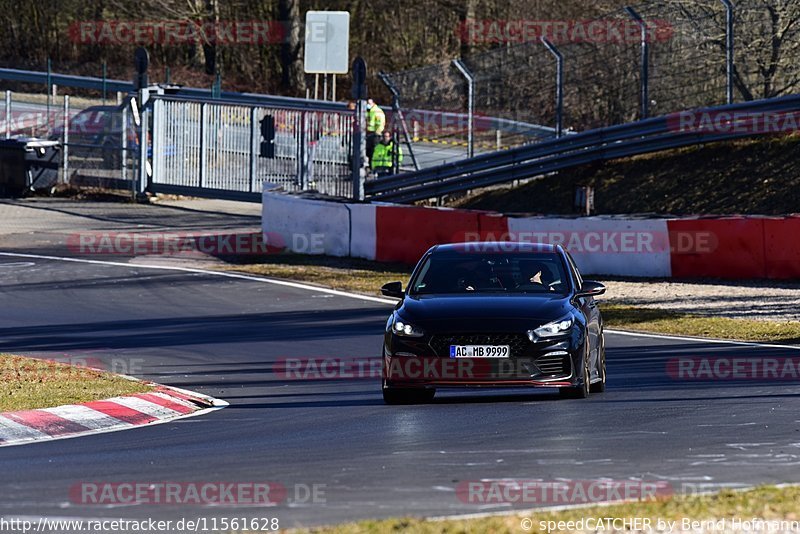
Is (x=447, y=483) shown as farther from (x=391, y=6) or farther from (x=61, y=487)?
(x=391, y=6)

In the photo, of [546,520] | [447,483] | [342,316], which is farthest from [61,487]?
[342,316]

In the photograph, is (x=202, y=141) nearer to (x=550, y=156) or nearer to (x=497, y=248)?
(x=550, y=156)

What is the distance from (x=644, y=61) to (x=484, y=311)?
16890mm

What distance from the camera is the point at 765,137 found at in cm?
2770

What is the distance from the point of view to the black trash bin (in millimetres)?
35906

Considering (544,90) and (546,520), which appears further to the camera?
(544,90)

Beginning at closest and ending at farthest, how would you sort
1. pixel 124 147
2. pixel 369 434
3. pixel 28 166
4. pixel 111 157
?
pixel 369 434
pixel 124 147
pixel 111 157
pixel 28 166

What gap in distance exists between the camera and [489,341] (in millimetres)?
11648

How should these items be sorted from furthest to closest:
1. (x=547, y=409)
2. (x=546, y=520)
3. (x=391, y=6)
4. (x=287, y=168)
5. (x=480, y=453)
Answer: (x=391, y=6), (x=287, y=168), (x=547, y=409), (x=480, y=453), (x=546, y=520)

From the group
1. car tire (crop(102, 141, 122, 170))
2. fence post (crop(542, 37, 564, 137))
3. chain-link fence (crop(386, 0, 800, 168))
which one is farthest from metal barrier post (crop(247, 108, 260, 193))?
fence post (crop(542, 37, 564, 137))

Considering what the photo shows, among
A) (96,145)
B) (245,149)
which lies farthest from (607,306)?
(96,145)

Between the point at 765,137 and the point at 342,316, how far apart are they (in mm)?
11320

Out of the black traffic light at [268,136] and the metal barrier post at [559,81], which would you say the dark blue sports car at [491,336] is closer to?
the metal barrier post at [559,81]

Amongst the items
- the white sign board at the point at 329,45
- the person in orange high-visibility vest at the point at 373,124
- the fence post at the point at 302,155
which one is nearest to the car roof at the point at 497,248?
the person in orange high-visibility vest at the point at 373,124
